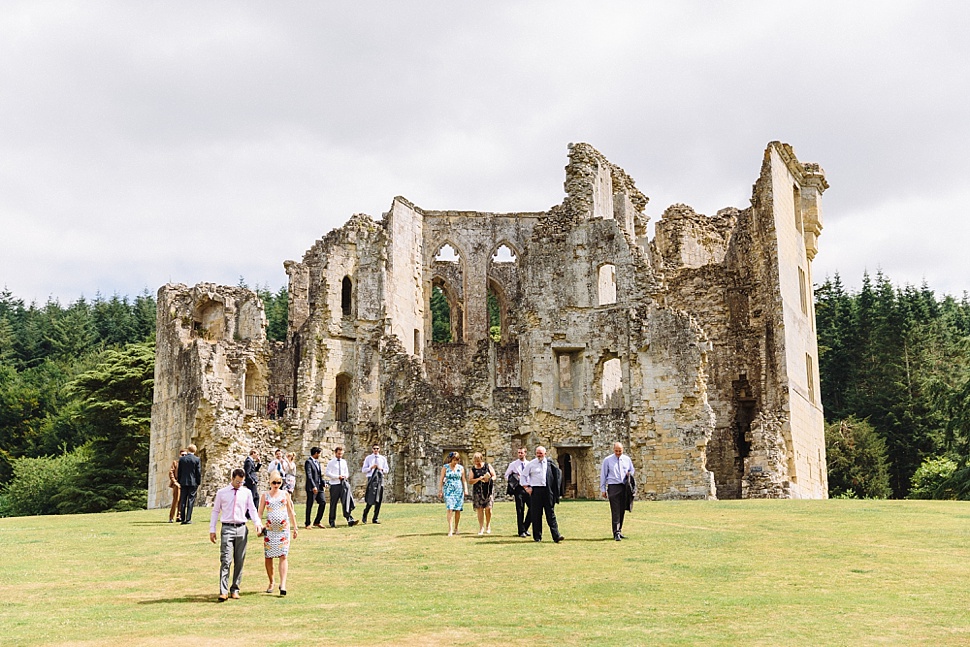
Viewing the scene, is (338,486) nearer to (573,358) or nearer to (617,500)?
(617,500)

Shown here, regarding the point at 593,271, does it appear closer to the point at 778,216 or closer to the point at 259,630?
the point at 778,216

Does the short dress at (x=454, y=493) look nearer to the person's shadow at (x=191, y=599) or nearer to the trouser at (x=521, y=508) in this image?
the trouser at (x=521, y=508)

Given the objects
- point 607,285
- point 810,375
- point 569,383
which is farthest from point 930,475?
point 569,383

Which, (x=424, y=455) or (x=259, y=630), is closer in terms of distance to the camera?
(x=259, y=630)

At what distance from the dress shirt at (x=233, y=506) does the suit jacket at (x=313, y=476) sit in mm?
7167

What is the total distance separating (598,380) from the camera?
4012 cm

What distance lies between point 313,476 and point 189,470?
3039 millimetres

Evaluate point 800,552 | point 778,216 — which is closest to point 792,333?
point 778,216

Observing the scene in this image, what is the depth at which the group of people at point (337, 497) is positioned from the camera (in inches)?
572

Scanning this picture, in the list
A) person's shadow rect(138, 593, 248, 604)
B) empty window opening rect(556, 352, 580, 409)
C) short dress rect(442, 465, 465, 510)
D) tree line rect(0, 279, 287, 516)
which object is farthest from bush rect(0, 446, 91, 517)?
person's shadow rect(138, 593, 248, 604)

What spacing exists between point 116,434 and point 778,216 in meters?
30.1

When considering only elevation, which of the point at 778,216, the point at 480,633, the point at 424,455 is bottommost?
the point at 480,633

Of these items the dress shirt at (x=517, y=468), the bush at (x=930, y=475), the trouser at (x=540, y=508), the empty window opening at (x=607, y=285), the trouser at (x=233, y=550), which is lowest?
the trouser at (x=233, y=550)

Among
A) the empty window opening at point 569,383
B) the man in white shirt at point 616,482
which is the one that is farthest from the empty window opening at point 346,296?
the man in white shirt at point 616,482
